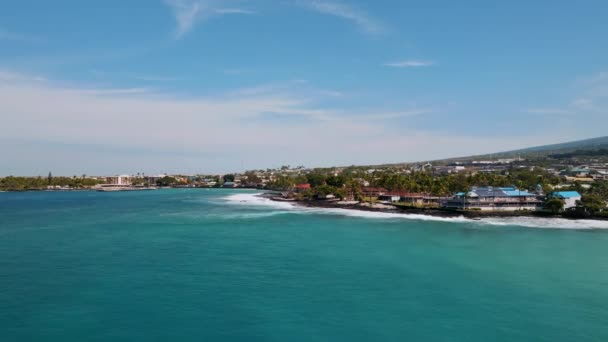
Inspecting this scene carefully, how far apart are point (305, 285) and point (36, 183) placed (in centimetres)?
13897

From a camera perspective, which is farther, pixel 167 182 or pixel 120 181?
pixel 120 181

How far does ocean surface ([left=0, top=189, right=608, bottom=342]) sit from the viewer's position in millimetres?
14477

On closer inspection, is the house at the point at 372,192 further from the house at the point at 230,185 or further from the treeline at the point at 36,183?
the treeline at the point at 36,183

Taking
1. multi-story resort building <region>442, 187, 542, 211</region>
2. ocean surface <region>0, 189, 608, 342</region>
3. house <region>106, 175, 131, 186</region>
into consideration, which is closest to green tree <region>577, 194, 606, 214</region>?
multi-story resort building <region>442, 187, 542, 211</region>

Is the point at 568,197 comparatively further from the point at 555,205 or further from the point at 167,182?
the point at 167,182

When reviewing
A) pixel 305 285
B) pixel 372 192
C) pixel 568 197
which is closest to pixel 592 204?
pixel 568 197

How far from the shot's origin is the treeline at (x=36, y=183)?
125 m

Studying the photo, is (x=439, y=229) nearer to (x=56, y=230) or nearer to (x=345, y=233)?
(x=345, y=233)

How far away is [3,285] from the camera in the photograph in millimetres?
19500

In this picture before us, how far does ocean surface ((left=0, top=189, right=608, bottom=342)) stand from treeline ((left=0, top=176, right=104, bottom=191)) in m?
108

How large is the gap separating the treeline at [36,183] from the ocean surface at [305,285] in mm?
108077

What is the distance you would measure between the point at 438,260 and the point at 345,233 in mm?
10981

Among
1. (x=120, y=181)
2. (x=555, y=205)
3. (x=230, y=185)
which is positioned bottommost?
(x=555, y=205)

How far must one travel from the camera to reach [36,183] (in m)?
132
